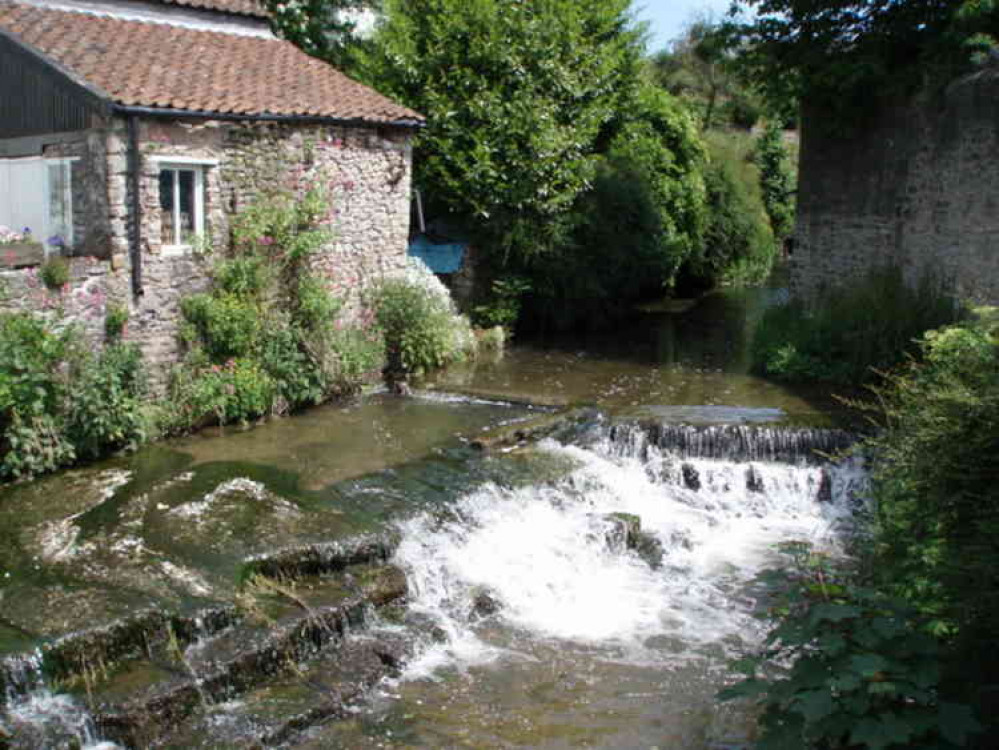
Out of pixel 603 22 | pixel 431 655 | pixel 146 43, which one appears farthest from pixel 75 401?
pixel 603 22

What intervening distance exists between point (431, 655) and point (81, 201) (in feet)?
22.7

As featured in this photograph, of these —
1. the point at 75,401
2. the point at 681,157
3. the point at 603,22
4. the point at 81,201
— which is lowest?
the point at 75,401

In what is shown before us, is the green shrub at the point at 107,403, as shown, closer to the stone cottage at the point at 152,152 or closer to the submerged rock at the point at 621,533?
the stone cottage at the point at 152,152

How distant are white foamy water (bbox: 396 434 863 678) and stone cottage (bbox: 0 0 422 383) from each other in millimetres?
4625

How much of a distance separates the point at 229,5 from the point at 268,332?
6.01 m

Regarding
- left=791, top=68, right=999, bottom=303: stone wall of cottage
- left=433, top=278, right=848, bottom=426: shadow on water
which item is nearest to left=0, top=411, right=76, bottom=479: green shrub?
left=433, top=278, right=848, bottom=426: shadow on water

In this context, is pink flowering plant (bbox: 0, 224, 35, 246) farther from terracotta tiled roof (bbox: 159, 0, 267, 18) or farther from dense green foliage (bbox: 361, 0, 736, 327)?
Result: dense green foliage (bbox: 361, 0, 736, 327)

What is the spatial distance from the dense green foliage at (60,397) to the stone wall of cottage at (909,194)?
1046 cm

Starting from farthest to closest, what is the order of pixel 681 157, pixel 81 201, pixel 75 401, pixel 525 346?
pixel 681 157, pixel 525 346, pixel 81 201, pixel 75 401

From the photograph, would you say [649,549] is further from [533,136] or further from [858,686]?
[533,136]

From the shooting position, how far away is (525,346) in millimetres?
17953

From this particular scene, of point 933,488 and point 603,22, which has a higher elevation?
point 603,22

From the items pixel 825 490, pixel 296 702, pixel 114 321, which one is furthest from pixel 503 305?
pixel 296 702

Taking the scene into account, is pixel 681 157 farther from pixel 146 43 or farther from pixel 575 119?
pixel 146 43
